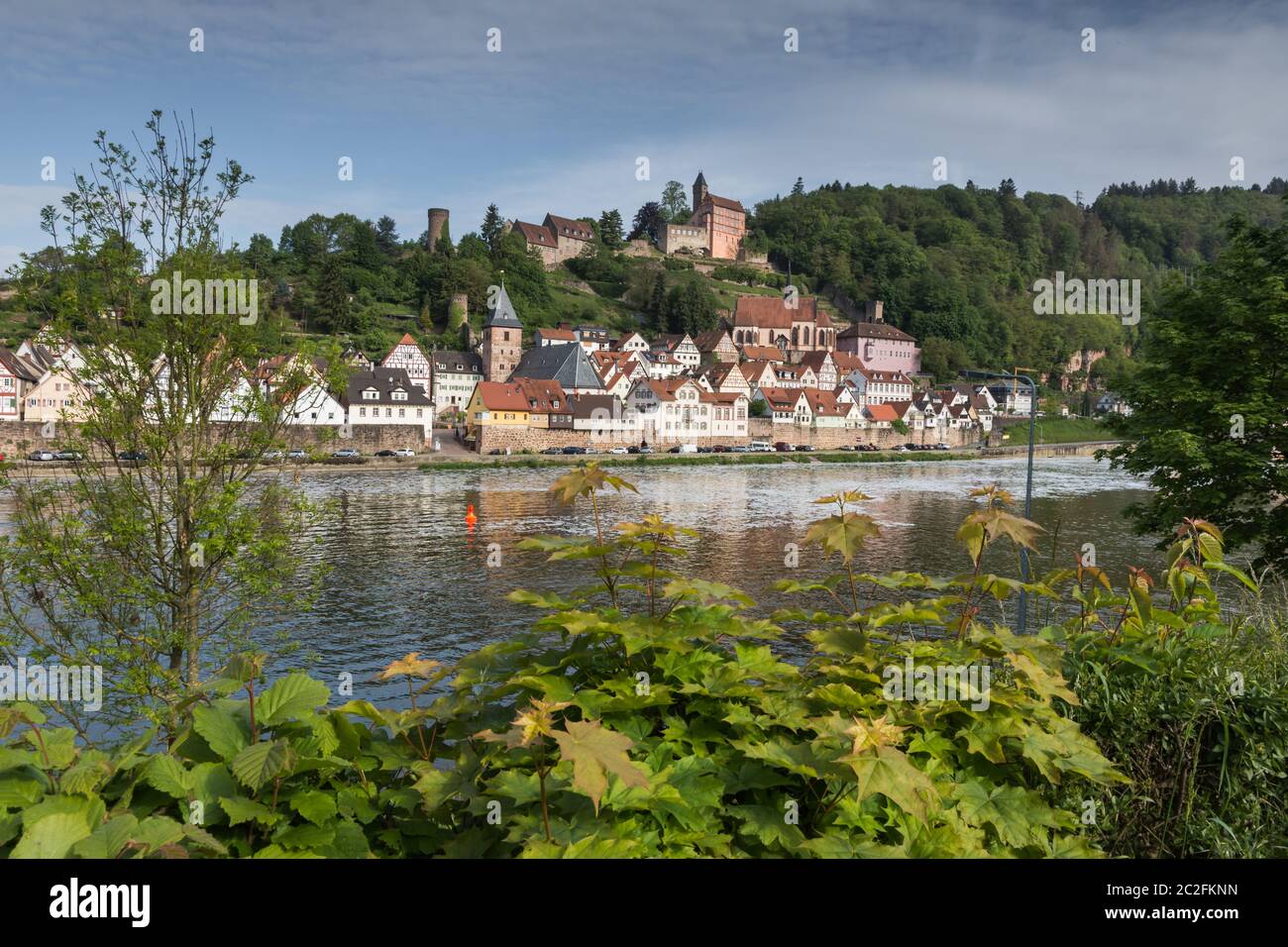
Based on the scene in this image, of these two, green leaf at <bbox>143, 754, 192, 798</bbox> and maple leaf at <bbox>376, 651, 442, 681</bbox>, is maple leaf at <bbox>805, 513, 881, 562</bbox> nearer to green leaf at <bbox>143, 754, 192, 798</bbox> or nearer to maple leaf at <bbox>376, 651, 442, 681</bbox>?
maple leaf at <bbox>376, 651, 442, 681</bbox>

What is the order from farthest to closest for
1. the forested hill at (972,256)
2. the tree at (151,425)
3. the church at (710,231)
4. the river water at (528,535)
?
1. the church at (710,231)
2. the forested hill at (972,256)
3. the river water at (528,535)
4. the tree at (151,425)

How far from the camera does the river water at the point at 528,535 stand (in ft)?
59.3

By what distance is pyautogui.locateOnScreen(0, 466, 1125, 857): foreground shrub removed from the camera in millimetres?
2352

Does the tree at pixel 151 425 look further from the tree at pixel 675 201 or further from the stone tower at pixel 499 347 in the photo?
the tree at pixel 675 201

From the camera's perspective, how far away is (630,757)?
2.81 meters

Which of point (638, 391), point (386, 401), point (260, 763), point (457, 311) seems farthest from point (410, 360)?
point (260, 763)

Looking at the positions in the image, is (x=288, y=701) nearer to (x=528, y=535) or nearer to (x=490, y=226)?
(x=528, y=535)

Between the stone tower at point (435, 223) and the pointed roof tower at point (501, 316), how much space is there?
121ft

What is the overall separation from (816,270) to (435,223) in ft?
234

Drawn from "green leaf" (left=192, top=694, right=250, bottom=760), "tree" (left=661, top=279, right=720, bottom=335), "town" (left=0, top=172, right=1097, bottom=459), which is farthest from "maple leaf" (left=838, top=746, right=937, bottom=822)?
"tree" (left=661, top=279, right=720, bottom=335)

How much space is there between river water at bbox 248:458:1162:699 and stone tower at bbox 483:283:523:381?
121ft

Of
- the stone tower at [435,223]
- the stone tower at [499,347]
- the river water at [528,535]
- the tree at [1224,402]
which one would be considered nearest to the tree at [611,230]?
the stone tower at [435,223]
